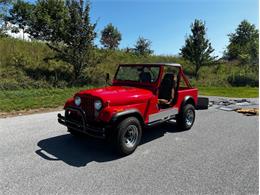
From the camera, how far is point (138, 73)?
563 cm

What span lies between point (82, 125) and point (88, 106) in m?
0.39

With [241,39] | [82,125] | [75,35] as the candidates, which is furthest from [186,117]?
[241,39]

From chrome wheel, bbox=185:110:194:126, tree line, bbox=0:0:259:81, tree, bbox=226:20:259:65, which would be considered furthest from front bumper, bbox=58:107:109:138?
tree, bbox=226:20:259:65

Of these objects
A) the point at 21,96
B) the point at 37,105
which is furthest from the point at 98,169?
the point at 21,96

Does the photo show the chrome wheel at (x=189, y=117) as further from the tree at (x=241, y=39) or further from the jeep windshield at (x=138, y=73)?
the tree at (x=241, y=39)

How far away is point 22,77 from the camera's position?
1288cm

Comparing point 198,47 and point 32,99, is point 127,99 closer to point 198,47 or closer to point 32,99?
point 32,99

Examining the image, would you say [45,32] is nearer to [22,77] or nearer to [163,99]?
[22,77]

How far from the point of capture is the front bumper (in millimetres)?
4045

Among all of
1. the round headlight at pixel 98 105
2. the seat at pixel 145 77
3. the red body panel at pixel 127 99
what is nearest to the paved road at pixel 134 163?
the red body panel at pixel 127 99

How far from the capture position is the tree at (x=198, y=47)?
19188mm

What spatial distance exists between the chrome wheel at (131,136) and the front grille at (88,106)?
75 centimetres

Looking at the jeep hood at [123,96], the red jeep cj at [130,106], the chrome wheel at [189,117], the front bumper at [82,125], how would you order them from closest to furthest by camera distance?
the front bumper at [82,125] < the red jeep cj at [130,106] < the jeep hood at [123,96] < the chrome wheel at [189,117]

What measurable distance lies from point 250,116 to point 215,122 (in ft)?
5.89
